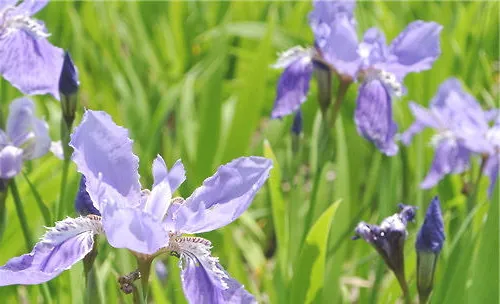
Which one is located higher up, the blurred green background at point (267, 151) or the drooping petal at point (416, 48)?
the drooping petal at point (416, 48)

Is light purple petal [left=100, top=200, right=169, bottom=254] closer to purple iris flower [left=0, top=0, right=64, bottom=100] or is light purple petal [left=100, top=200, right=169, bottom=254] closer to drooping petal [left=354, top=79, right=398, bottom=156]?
purple iris flower [left=0, top=0, right=64, bottom=100]

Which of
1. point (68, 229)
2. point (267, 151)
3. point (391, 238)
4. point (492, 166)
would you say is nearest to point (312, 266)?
point (391, 238)

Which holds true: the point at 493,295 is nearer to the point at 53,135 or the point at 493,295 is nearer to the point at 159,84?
the point at 53,135

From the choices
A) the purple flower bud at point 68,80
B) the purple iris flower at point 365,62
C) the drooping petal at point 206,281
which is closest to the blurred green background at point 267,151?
the purple iris flower at point 365,62

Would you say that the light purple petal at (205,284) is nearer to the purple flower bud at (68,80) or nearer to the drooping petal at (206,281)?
the drooping petal at (206,281)

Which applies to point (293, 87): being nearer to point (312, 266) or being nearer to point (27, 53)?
point (312, 266)

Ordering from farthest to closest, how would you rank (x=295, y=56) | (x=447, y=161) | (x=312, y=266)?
(x=447, y=161)
(x=295, y=56)
(x=312, y=266)

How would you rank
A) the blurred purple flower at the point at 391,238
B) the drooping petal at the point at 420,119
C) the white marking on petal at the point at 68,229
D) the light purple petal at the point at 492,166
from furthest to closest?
the drooping petal at the point at 420,119 < the light purple petal at the point at 492,166 < the blurred purple flower at the point at 391,238 < the white marking on petal at the point at 68,229
